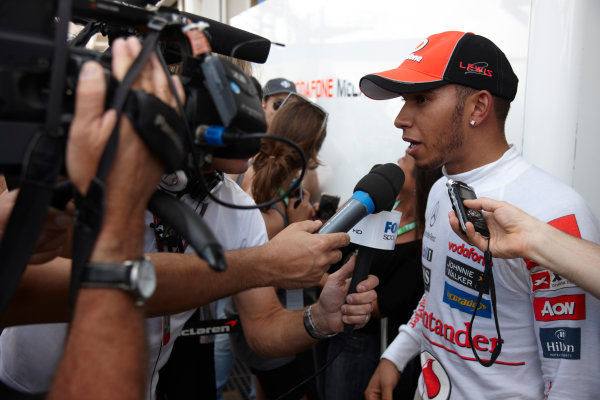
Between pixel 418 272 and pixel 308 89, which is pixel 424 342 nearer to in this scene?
pixel 418 272

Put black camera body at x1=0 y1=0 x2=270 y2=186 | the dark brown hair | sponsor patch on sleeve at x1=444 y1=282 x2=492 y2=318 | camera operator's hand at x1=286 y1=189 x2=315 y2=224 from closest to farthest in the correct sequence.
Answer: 1. black camera body at x1=0 y1=0 x2=270 y2=186
2. sponsor patch on sleeve at x1=444 y1=282 x2=492 y2=318
3. the dark brown hair
4. camera operator's hand at x1=286 y1=189 x2=315 y2=224

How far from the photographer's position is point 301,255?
4.45 feet

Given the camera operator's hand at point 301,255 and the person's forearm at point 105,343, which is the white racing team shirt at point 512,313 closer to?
the camera operator's hand at point 301,255

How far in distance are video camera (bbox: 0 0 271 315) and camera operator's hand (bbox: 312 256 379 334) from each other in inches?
30.5

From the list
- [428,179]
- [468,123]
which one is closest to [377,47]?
[428,179]

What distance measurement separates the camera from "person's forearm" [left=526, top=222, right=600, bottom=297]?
42.3 inches

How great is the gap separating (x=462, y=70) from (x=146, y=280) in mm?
1316

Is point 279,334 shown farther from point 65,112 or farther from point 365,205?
point 65,112

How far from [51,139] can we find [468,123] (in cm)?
137

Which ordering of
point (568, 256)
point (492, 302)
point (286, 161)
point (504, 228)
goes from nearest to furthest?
point (568, 256) < point (504, 228) < point (492, 302) < point (286, 161)

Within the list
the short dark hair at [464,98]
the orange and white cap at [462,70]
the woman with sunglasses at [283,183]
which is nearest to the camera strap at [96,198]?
the orange and white cap at [462,70]

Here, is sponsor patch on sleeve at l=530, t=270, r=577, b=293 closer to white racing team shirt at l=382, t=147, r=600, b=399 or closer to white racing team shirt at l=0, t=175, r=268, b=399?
white racing team shirt at l=382, t=147, r=600, b=399

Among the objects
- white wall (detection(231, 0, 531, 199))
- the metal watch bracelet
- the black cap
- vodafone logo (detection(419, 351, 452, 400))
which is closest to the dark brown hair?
white wall (detection(231, 0, 531, 199))

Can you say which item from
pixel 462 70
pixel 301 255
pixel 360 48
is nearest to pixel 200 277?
pixel 301 255
